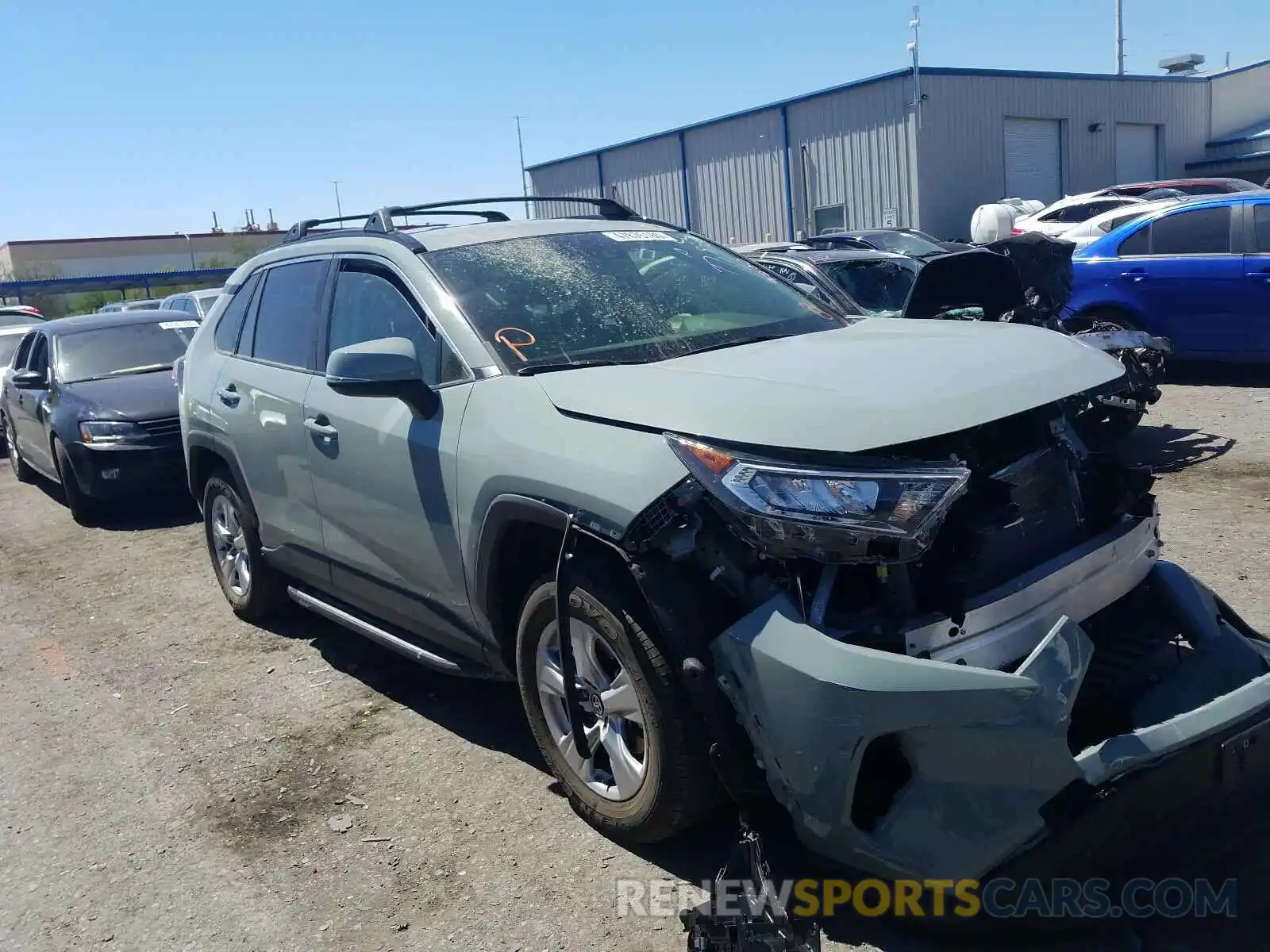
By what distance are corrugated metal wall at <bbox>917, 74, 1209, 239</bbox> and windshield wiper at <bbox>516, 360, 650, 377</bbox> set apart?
23802 millimetres

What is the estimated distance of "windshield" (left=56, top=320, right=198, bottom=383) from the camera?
9789 millimetres

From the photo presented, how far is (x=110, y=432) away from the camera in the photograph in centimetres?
885

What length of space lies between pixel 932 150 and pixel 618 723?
24875 millimetres

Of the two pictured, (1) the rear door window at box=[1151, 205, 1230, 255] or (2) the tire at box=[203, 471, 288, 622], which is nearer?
(2) the tire at box=[203, 471, 288, 622]

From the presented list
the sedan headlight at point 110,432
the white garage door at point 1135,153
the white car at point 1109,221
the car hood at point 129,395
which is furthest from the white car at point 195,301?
the white garage door at point 1135,153

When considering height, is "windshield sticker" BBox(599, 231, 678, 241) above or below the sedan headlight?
above

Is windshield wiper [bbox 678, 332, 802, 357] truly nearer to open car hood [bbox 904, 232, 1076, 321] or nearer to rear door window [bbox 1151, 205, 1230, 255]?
open car hood [bbox 904, 232, 1076, 321]

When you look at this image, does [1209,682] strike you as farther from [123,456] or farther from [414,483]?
[123,456]

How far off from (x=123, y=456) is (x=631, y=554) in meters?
7.20

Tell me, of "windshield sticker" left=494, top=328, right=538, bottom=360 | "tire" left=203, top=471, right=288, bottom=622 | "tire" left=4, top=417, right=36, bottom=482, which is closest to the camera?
"windshield sticker" left=494, top=328, right=538, bottom=360

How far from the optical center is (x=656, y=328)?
12.6ft

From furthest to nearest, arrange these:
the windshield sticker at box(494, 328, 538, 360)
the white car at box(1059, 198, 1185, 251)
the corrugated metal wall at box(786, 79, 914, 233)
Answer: the corrugated metal wall at box(786, 79, 914, 233), the white car at box(1059, 198, 1185, 251), the windshield sticker at box(494, 328, 538, 360)

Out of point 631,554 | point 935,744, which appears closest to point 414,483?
point 631,554

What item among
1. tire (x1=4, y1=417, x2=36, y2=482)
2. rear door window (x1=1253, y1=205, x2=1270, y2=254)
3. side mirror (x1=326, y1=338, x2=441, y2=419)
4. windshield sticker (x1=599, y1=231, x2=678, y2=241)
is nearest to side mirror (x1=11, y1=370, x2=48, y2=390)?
tire (x1=4, y1=417, x2=36, y2=482)
